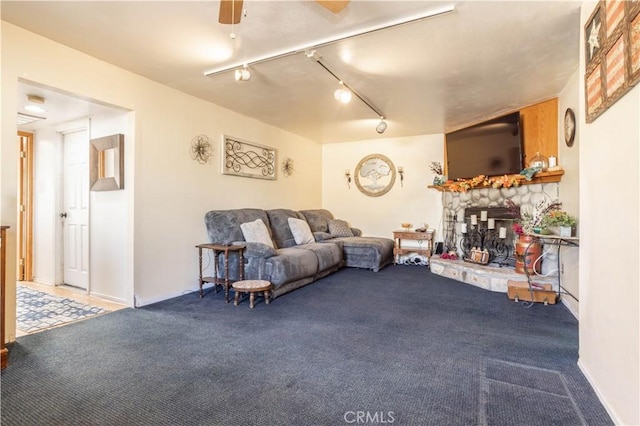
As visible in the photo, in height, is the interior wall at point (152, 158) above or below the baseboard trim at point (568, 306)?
above

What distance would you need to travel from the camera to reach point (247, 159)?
189 inches

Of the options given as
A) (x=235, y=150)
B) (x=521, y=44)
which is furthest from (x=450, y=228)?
(x=235, y=150)

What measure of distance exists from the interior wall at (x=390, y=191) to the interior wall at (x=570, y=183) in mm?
2153

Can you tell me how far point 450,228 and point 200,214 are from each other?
415 cm

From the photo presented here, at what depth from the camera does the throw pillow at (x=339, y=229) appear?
5.90 meters

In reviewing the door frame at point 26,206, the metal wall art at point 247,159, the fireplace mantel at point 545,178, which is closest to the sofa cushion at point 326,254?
the metal wall art at point 247,159

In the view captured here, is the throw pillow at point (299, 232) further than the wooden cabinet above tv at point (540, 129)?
Yes

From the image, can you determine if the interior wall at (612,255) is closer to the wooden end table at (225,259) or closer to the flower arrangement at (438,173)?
the wooden end table at (225,259)

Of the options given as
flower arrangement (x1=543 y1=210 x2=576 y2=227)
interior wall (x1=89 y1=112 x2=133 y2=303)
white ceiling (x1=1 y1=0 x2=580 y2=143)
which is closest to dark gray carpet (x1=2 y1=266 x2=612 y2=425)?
interior wall (x1=89 y1=112 x2=133 y2=303)

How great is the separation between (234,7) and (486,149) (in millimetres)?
4170

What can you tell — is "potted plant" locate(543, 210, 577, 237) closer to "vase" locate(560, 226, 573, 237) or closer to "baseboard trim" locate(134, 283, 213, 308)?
"vase" locate(560, 226, 573, 237)

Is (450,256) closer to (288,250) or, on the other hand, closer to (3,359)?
(288,250)
